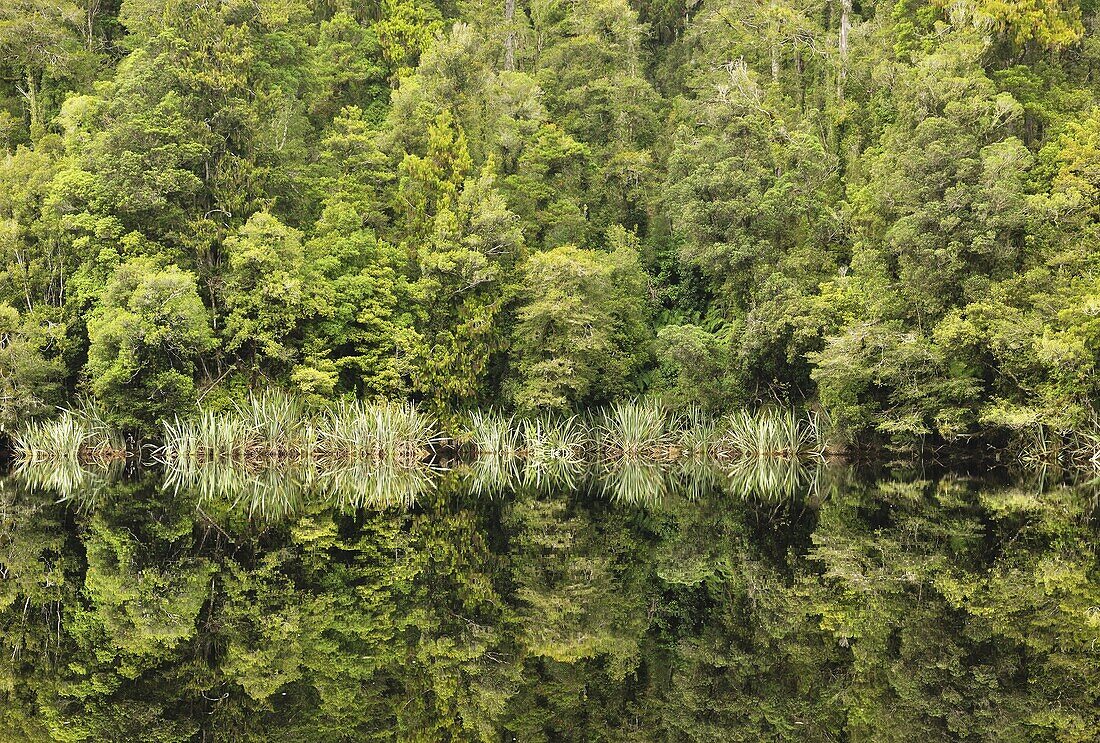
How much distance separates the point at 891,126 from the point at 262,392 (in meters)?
23.7

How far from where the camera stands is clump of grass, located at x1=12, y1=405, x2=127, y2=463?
89.5ft

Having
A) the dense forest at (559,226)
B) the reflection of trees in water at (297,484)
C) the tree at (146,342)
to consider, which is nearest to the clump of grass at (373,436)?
the reflection of trees in water at (297,484)

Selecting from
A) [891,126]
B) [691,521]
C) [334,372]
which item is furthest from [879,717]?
[891,126]

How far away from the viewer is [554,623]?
11.3 m

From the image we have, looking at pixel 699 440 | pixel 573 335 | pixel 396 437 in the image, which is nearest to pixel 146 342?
pixel 396 437

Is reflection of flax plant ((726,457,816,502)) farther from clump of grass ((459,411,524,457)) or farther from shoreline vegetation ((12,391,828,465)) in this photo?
clump of grass ((459,411,524,457))

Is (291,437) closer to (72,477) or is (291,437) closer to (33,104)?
(72,477)

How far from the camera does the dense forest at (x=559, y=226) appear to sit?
96.6 ft

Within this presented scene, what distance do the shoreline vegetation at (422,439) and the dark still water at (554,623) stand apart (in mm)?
7527

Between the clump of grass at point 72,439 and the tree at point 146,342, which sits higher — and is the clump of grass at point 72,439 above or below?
below

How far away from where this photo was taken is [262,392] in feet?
104

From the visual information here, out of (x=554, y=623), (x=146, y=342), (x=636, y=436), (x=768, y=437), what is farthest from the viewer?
(x=636, y=436)

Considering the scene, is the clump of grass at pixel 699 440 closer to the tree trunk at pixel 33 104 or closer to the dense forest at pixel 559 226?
the dense forest at pixel 559 226

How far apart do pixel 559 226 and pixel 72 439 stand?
1918cm
